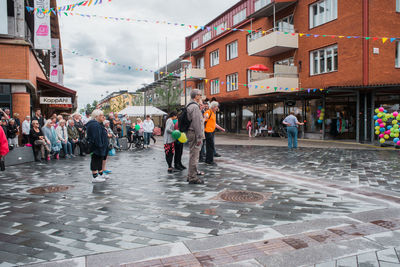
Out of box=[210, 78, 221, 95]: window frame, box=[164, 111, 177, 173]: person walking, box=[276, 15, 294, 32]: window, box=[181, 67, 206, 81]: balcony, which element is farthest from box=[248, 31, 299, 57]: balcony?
box=[164, 111, 177, 173]: person walking

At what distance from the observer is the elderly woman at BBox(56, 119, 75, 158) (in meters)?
12.3

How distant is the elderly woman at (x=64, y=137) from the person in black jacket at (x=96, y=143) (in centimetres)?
593

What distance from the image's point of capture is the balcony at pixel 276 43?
20.8m

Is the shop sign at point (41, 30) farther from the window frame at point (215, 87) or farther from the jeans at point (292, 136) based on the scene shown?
the window frame at point (215, 87)

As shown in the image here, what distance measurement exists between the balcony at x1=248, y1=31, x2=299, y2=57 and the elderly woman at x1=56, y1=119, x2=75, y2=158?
14.6 meters

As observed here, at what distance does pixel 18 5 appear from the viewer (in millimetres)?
13711

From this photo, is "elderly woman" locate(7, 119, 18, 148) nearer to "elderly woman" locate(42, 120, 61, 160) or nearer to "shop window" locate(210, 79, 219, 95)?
"elderly woman" locate(42, 120, 61, 160)

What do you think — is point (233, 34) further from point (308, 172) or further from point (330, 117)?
point (308, 172)

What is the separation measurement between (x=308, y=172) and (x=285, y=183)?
1651 millimetres

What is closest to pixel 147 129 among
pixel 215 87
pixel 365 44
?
pixel 365 44

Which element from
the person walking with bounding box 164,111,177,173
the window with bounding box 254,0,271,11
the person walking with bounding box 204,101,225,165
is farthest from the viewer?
the window with bounding box 254,0,271,11

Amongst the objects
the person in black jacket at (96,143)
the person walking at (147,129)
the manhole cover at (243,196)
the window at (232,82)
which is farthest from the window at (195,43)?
the manhole cover at (243,196)

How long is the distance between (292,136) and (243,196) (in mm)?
9789

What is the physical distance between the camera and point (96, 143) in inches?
276
